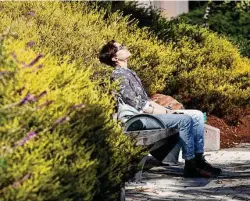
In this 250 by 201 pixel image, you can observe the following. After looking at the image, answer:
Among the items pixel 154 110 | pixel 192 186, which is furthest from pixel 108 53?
pixel 192 186

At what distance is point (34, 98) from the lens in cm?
505

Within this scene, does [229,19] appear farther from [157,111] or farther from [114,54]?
[114,54]

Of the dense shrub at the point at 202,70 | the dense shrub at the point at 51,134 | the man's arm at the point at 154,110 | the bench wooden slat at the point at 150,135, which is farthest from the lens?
the dense shrub at the point at 202,70

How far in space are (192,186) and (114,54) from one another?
153cm

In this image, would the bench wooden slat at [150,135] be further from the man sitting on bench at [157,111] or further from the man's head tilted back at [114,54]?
the man's head tilted back at [114,54]

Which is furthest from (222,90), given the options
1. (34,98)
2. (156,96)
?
(34,98)

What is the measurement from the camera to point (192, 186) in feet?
28.4

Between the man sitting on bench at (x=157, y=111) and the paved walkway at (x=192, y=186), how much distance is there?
9.9 inches

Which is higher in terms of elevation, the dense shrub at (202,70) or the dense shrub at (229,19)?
the dense shrub at (229,19)

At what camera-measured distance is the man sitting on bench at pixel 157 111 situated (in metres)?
8.84

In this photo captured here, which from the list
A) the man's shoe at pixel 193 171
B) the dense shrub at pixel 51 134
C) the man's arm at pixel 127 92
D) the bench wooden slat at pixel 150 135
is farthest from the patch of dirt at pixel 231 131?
the dense shrub at pixel 51 134

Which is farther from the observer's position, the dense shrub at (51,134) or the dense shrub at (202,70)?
the dense shrub at (202,70)

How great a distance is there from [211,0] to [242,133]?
10001 millimetres

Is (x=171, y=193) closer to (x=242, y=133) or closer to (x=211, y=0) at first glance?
(x=242, y=133)
